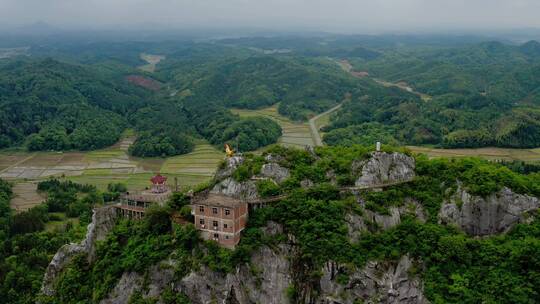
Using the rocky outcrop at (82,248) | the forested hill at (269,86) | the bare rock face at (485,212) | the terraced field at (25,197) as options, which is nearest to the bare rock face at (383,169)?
the bare rock face at (485,212)

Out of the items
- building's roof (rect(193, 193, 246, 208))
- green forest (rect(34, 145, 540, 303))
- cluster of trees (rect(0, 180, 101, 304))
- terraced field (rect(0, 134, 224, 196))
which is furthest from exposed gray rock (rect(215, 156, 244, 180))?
terraced field (rect(0, 134, 224, 196))

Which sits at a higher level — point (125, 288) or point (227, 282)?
point (227, 282)

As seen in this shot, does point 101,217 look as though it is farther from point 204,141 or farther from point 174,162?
point 204,141

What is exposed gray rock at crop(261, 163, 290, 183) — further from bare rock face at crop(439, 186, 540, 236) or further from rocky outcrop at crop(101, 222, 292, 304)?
bare rock face at crop(439, 186, 540, 236)

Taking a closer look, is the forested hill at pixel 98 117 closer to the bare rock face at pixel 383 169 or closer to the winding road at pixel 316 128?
the winding road at pixel 316 128

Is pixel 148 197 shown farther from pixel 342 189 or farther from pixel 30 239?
pixel 30 239

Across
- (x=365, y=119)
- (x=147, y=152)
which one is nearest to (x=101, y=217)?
(x=147, y=152)

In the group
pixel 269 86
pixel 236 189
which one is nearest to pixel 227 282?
pixel 236 189
